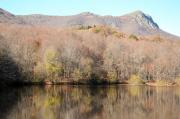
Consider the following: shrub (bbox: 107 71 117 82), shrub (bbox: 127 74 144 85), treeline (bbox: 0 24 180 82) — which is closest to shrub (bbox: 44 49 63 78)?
treeline (bbox: 0 24 180 82)

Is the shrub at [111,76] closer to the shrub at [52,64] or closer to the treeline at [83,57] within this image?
the treeline at [83,57]

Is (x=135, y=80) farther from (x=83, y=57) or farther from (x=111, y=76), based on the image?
(x=83, y=57)

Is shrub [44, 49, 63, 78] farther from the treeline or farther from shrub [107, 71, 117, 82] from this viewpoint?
shrub [107, 71, 117, 82]

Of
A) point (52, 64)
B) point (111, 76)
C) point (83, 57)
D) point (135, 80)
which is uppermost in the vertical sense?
point (83, 57)

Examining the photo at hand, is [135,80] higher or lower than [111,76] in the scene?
lower

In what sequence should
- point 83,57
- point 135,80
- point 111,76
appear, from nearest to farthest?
point 83,57 < point 135,80 < point 111,76

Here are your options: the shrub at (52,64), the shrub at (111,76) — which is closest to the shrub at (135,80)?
the shrub at (111,76)

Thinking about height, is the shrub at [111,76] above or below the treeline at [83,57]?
below

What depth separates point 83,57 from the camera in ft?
303

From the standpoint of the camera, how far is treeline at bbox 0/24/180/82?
274 feet

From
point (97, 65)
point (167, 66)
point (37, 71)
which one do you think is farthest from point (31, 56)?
point (167, 66)

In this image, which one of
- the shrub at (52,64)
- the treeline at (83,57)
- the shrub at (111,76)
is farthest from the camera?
the shrub at (111,76)

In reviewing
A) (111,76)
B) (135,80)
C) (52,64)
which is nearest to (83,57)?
(111,76)

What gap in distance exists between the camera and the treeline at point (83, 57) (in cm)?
8338
